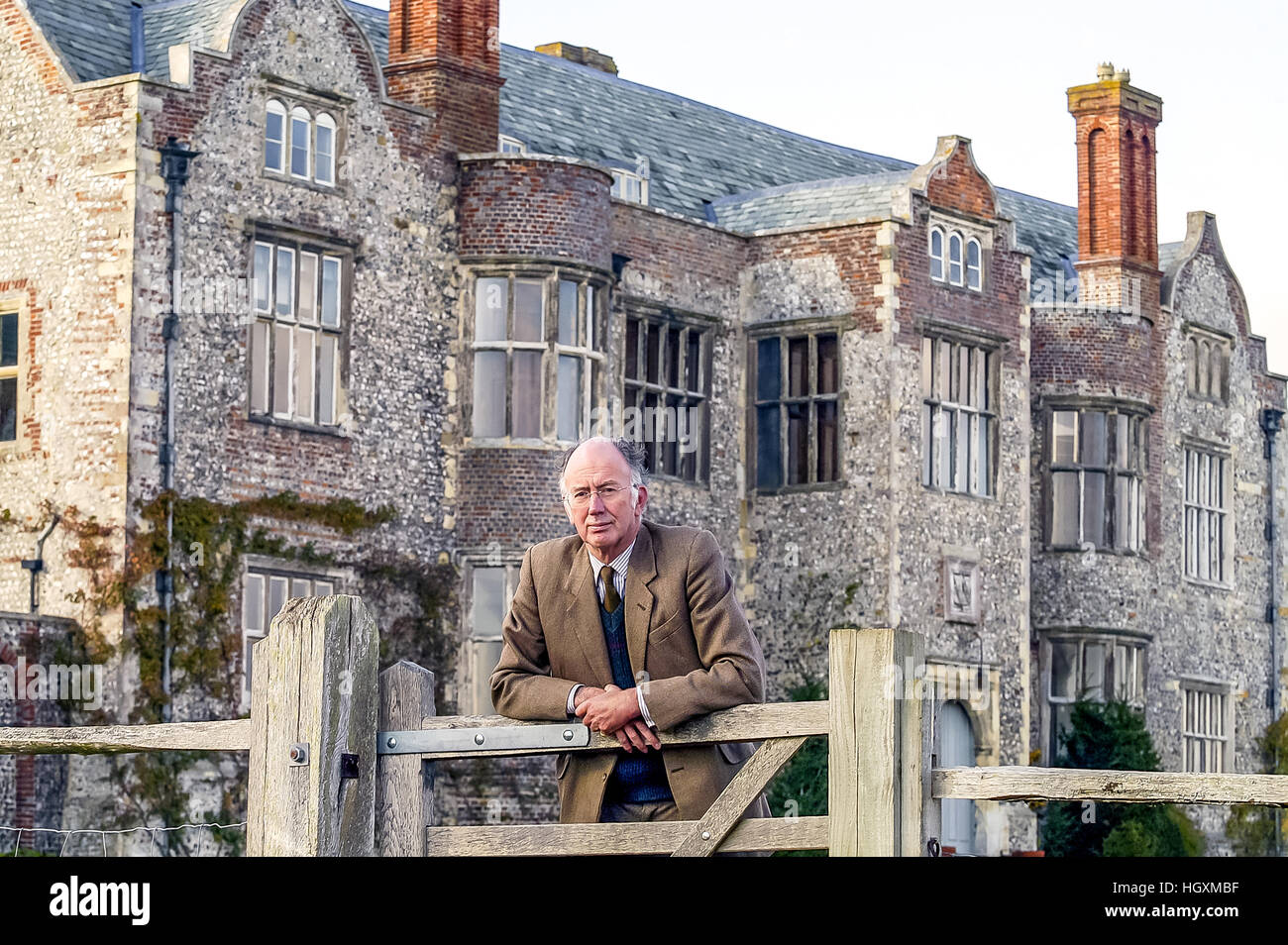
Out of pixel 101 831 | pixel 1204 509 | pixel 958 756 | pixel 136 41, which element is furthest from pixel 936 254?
pixel 101 831

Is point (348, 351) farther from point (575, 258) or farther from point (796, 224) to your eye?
point (796, 224)

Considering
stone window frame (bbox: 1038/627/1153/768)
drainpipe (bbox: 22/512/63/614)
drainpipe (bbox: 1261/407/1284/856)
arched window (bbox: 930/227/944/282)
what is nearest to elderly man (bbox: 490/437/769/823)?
drainpipe (bbox: 22/512/63/614)

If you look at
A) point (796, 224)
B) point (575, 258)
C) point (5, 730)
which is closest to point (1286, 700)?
point (796, 224)

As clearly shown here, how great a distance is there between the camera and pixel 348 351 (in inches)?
846

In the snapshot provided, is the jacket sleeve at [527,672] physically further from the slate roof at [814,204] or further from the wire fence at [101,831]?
the slate roof at [814,204]

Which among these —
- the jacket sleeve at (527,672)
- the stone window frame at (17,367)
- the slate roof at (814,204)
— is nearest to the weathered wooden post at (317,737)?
the jacket sleeve at (527,672)

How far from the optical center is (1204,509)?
31.0 m

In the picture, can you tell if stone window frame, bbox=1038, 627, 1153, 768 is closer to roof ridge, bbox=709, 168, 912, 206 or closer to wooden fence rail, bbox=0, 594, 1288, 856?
roof ridge, bbox=709, 168, 912, 206

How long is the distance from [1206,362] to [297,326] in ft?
48.1

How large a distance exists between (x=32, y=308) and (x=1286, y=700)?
19290 millimetres

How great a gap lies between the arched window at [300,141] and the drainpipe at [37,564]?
12.7 feet

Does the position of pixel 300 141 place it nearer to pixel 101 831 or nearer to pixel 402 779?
pixel 101 831
